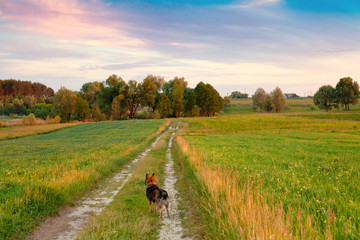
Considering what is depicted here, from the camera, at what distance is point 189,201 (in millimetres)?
9531

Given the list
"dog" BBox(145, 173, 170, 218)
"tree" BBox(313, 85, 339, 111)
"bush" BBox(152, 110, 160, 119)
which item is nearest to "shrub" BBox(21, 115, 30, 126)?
"bush" BBox(152, 110, 160, 119)

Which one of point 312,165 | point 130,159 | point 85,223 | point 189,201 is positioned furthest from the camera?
point 130,159

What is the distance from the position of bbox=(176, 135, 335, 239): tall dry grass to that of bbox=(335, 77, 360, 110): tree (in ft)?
384

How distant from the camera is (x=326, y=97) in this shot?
106125 mm

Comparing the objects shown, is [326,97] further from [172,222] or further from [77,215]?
[77,215]

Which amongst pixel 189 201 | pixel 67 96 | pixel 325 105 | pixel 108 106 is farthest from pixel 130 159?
pixel 325 105

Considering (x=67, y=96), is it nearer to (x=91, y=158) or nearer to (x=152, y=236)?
(x=91, y=158)

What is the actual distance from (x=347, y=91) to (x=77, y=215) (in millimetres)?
121216

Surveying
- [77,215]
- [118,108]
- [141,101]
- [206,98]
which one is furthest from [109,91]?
[77,215]

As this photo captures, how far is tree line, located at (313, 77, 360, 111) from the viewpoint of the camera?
3976 inches

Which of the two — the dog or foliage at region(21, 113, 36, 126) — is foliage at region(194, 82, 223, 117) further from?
the dog

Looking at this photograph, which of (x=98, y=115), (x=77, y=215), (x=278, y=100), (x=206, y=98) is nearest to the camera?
(x=77, y=215)

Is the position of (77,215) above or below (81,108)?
below

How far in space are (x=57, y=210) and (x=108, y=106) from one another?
3894 inches
